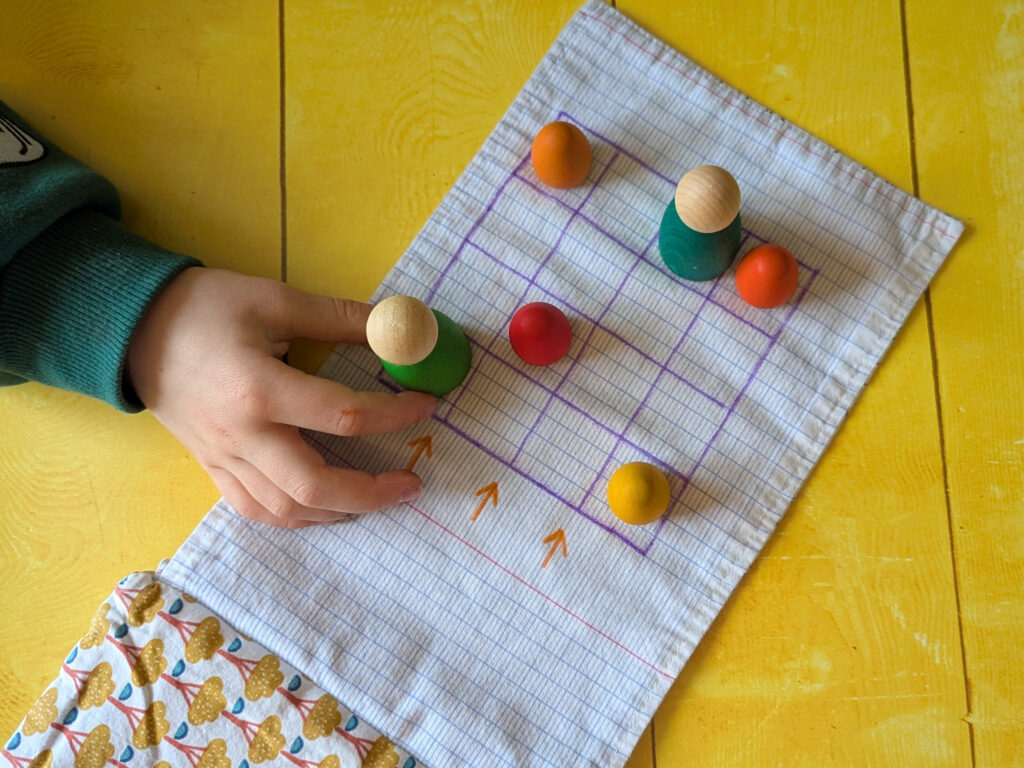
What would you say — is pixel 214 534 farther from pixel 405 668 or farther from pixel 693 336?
pixel 693 336

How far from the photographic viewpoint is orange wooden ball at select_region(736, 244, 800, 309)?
574 millimetres

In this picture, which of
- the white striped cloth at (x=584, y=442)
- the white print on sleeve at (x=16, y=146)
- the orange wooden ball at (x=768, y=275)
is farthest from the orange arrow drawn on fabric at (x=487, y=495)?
the white print on sleeve at (x=16, y=146)

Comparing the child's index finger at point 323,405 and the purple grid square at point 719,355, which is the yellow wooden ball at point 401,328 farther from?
the purple grid square at point 719,355

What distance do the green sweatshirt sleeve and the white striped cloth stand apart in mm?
127

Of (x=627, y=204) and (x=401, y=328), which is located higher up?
(x=627, y=204)

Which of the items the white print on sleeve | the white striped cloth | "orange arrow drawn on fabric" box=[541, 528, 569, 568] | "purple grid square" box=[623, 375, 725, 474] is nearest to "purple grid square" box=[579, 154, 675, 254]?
the white striped cloth

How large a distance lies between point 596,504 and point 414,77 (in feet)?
1.13

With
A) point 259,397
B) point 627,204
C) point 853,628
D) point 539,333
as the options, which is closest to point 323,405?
point 259,397

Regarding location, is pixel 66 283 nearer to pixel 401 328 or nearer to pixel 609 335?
A: pixel 401 328

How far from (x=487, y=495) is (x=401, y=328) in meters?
0.16

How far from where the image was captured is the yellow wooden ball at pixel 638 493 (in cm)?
56

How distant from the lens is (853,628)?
0.58 meters

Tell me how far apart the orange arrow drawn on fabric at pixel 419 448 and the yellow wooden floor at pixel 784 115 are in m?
0.12

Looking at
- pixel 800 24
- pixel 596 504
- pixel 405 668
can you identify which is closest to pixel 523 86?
pixel 800 24
